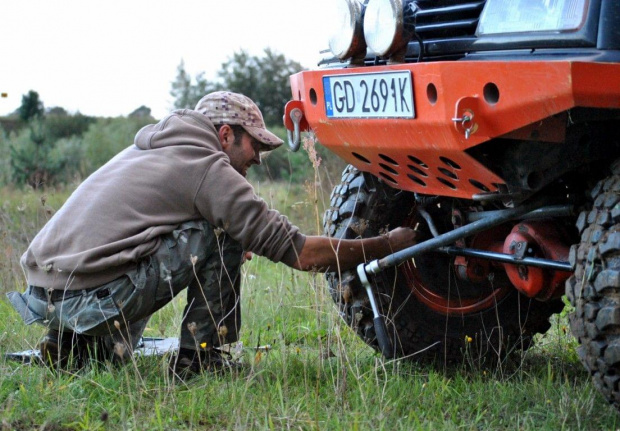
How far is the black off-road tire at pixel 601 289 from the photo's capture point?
2.56 m

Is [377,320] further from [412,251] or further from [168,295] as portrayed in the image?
[168,295]

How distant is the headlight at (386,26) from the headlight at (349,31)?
0.37ft

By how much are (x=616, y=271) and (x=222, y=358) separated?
1720 mm

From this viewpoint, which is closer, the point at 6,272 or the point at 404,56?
the point at 404,56

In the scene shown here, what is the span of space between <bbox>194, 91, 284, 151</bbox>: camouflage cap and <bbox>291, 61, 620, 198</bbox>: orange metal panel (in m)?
0.32

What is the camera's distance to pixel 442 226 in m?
3.82

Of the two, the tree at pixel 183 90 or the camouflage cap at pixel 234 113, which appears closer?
the camouflage cap at pixel 234 113

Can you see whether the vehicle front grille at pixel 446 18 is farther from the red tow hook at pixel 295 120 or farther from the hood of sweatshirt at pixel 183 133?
the hood of sweatshirt at pixel 183 133

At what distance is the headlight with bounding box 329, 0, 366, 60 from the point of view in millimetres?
3230

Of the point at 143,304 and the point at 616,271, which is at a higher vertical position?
the point at 616,271

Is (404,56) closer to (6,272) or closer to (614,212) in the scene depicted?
(614,212)

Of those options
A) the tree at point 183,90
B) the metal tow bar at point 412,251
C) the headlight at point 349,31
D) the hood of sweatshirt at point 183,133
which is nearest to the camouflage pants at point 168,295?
the hood of sweatshirt at point 183,133

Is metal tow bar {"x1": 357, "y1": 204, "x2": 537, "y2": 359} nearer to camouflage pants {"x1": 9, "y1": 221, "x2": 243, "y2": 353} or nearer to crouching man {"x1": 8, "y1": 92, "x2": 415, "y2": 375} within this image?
crouching man {"x1": 8, "y1": 92, "x2": 415, "y2": 375}

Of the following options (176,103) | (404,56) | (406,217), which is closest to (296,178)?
(176,103)
